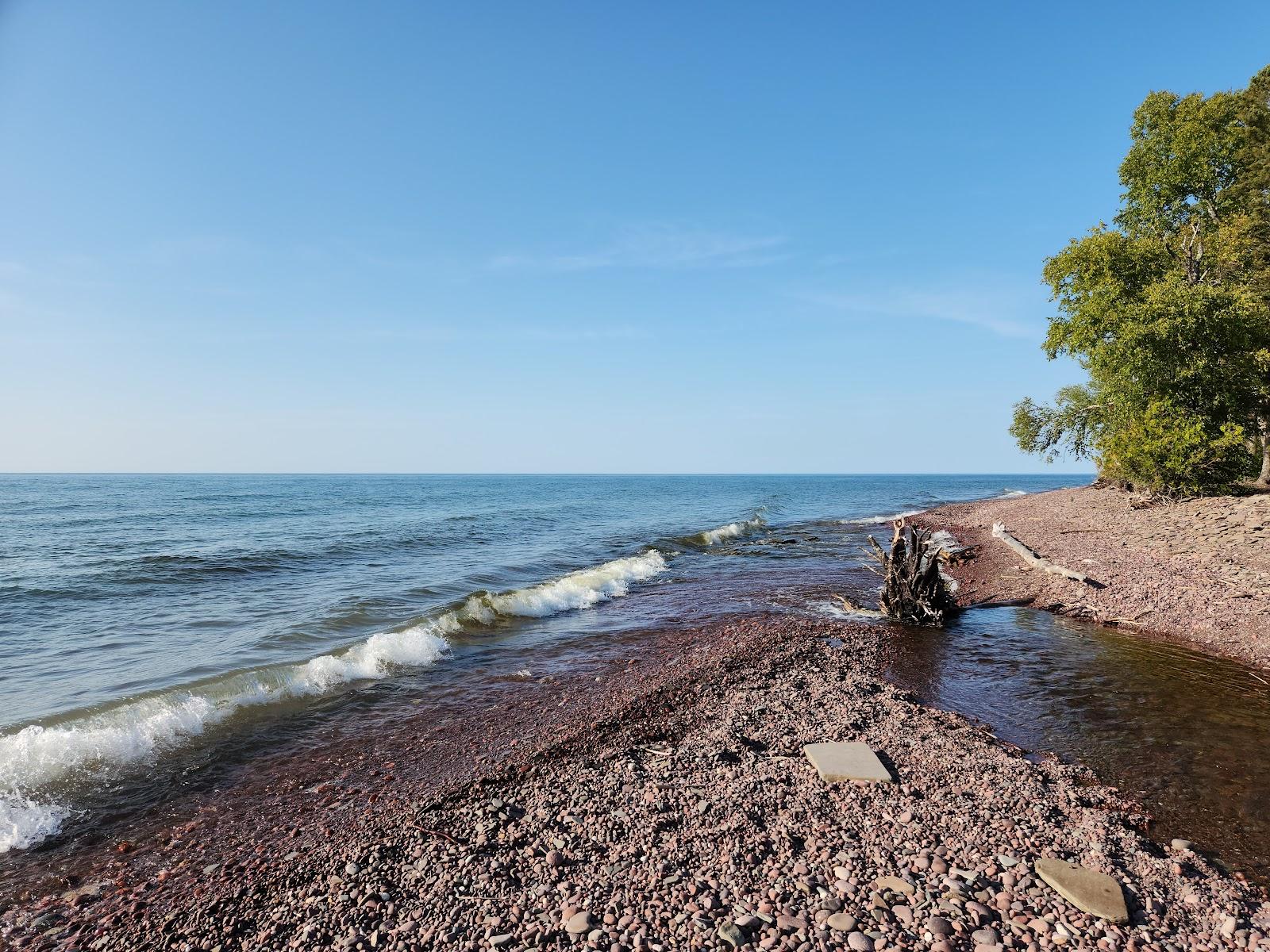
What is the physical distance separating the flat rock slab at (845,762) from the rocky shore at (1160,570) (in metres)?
9.03

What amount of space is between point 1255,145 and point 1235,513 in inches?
782

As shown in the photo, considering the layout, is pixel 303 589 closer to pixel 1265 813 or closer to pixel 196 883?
pixel 196 883

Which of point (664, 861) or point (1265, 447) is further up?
point (1265, 447)

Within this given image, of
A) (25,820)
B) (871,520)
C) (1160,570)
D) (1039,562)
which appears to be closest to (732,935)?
(25,820)

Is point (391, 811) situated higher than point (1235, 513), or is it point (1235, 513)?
point (1235, 513)

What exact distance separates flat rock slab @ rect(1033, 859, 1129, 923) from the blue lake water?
359 inches

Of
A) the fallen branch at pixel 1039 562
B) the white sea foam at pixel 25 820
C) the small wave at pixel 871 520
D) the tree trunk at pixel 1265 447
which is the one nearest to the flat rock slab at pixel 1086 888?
the white sea foam at pixel 25 820

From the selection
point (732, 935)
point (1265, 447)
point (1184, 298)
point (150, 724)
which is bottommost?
point (150, 724)

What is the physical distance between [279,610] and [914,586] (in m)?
17.8

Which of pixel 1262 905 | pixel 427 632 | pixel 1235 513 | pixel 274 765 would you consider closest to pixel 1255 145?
pixel 1235 513

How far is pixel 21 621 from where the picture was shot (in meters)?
15.8

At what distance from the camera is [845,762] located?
7.04 m

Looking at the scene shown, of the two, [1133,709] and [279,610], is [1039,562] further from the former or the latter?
[279,610]

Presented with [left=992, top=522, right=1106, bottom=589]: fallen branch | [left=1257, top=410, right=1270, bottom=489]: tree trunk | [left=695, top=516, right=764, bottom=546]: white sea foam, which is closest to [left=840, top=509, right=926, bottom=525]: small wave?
[left=695, top=516, right=764, bottom=546]: white sea foam
